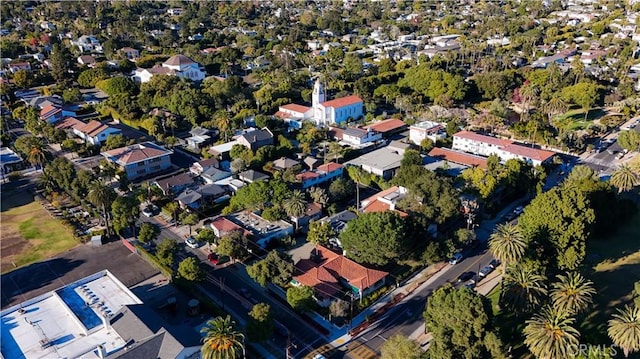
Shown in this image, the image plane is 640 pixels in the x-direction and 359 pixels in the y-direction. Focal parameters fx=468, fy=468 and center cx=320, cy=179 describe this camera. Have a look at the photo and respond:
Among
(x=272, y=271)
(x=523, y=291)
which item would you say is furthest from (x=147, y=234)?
(x=523, y=291)

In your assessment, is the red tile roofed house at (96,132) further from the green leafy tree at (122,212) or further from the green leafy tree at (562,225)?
the green leafy tree at (562,225)

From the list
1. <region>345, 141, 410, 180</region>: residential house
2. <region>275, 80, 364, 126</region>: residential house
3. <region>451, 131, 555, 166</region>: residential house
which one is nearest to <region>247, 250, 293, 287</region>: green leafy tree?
<region>345, 141, 410, 180</region>: residential house

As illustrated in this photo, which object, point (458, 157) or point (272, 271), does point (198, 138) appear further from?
point (272, 271)

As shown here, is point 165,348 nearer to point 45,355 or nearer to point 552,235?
point 45,355

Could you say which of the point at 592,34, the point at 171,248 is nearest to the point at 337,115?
the point at 171,248

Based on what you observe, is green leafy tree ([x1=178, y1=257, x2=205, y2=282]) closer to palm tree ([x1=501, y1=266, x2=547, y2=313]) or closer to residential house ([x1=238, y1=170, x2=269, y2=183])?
residential house ([x1=238, y1=170, x2=269, y2=183])
